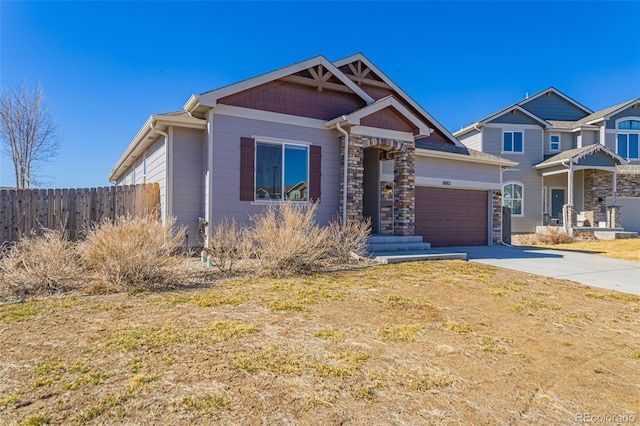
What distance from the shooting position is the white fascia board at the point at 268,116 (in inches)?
343

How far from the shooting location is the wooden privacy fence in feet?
26.5

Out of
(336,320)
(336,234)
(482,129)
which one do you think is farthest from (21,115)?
(482,129)

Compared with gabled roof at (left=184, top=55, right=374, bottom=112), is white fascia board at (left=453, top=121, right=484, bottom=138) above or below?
above

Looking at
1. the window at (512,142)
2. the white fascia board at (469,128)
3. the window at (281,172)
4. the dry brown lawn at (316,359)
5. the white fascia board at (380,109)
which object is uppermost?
the white fascia board at (469,128)

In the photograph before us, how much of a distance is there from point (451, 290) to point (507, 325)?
1.77 meters

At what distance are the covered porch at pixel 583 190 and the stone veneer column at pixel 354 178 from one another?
1419 centimetres

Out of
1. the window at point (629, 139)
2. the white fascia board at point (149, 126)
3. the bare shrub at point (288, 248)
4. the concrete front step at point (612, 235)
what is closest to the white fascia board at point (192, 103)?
the white fascia board at point (149, 126)

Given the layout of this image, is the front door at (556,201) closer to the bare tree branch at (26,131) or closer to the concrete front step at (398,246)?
the concrete front step at (398,246)

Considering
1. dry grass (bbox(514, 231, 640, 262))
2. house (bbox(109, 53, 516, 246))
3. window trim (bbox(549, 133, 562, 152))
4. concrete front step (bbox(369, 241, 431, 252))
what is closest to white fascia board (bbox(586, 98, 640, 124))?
window trim (bbox(549, 133, 562, 152))

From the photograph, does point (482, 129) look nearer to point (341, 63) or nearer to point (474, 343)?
point (341, 63)

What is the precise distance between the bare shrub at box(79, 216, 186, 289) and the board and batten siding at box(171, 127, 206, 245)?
9.43ft

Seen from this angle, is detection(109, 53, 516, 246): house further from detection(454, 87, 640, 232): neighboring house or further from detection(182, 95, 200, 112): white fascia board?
detection(454, 87, 640, 232): neighboring house

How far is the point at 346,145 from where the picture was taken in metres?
9.98

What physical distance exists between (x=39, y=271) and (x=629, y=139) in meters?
29.9
